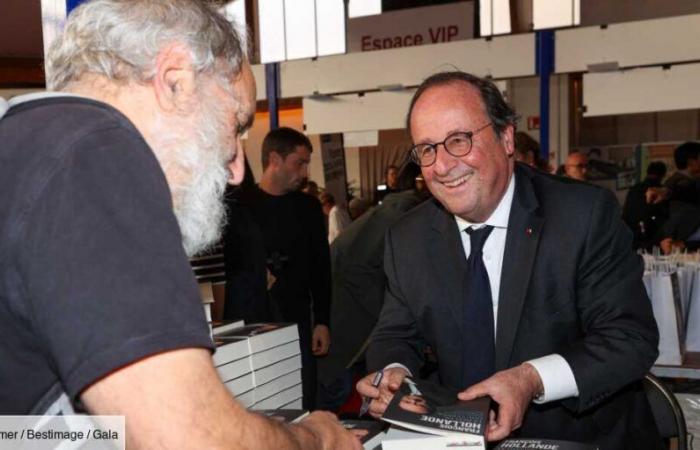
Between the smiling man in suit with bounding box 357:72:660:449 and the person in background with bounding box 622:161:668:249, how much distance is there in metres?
4.67

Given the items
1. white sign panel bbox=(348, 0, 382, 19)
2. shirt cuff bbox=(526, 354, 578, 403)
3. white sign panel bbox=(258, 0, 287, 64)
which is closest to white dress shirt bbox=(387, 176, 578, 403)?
shirt cuff bbox=(526, 354, 578, 403)

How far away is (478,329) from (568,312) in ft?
0.72

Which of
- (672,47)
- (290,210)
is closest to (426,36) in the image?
(672,47)

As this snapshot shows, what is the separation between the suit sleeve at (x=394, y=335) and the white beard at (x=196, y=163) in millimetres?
996

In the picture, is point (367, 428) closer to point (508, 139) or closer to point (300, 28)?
point (508, 139)

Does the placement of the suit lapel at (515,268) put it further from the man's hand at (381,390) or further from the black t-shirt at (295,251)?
the black t-shirt at (295,251)

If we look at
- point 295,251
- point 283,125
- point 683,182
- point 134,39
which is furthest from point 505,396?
point 283,125

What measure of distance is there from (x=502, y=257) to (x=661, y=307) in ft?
4.70

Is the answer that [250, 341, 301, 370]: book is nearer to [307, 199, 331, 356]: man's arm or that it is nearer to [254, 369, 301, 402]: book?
[254, 369, 301, 402]: book

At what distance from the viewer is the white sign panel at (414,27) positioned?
8.43m

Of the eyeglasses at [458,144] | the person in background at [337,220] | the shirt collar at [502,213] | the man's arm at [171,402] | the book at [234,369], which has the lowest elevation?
the person in background at [337,220]

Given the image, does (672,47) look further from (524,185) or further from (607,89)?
(524,185)

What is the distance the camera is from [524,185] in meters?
1.93

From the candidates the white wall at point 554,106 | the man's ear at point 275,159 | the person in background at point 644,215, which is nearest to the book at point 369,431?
A: the man's ear at point 275,159
